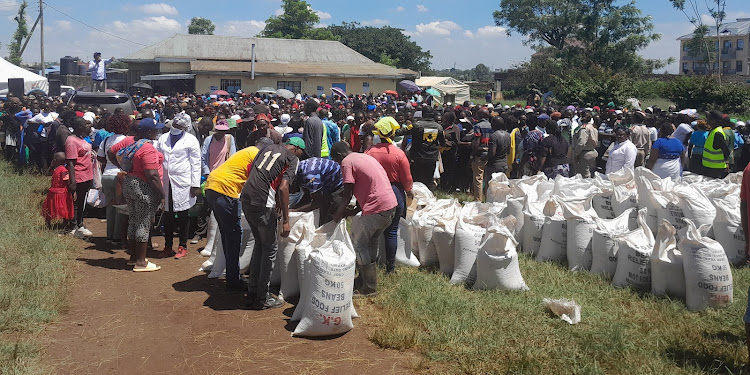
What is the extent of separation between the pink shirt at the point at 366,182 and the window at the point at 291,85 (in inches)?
1279

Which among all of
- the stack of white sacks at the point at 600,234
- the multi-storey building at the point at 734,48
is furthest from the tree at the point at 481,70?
the stack of white sacks at the point at 600,234

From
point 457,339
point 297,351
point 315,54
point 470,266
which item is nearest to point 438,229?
point 470,266

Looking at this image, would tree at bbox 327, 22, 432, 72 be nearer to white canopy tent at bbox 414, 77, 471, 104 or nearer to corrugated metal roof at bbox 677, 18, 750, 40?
white canopy tent at bbox 414, 77, 471, 104

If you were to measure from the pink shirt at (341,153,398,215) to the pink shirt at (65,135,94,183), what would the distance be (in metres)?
3.74

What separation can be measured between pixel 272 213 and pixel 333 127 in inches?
185

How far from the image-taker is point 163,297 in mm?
5691

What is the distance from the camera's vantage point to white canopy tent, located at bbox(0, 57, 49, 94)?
25.4 meters

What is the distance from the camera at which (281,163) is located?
512cm

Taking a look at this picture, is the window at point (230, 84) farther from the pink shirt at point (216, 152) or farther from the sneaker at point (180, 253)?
the sneaker at point (180, 253)

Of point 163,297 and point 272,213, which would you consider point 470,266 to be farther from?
point 163,297

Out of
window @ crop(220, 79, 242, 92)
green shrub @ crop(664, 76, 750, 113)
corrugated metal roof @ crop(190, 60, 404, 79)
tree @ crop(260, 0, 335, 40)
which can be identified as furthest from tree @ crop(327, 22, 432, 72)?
green shrub @ crop(664, 76, 750, 113)

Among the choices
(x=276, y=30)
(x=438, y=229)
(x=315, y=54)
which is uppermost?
(x=276, y=30)

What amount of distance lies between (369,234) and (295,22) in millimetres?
61497

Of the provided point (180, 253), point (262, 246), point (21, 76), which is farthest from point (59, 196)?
point (21, 76)
